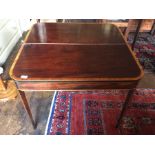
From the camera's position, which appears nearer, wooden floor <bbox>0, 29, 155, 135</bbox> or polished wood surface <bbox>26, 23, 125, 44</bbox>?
polished wood surface <bbox>26, 23, 125, 44</bbox>

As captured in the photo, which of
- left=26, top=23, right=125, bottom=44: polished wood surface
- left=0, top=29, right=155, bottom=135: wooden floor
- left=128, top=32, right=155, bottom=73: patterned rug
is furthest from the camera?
left=128, top=32, right=155, bottom=73: patterned rug

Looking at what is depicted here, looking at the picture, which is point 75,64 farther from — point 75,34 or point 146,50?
point 146,50

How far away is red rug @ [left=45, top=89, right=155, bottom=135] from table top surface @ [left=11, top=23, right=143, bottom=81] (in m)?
0.66

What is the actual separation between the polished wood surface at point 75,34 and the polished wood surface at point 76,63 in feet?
0.26

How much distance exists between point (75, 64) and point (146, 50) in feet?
6.09

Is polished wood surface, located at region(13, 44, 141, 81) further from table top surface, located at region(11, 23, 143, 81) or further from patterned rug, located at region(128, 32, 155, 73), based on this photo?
patterned rug, located at region(128, 32, 155, 73)

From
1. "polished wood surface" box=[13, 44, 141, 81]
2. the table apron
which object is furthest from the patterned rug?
the table apron

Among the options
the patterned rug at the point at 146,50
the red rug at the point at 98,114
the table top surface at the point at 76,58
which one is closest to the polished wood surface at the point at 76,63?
the table top surface at the point at 76,58

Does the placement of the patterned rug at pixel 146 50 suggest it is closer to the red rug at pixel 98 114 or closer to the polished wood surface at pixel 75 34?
the red rug at pixel 98 114

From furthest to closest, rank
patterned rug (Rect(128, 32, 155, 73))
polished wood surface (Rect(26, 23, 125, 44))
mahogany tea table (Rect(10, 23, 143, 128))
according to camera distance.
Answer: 1. patterned rug (Rect(128, 32, 155, 73))
2. polished wood surface (Rect(26, 23, 125, 44))
3. mahogany tea table (Rect(10, 23, 143, 128))

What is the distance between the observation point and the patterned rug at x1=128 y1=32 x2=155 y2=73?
2.14m

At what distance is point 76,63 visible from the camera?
99cm

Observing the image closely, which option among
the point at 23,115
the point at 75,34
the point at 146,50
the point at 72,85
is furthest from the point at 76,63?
the point at 146,50
